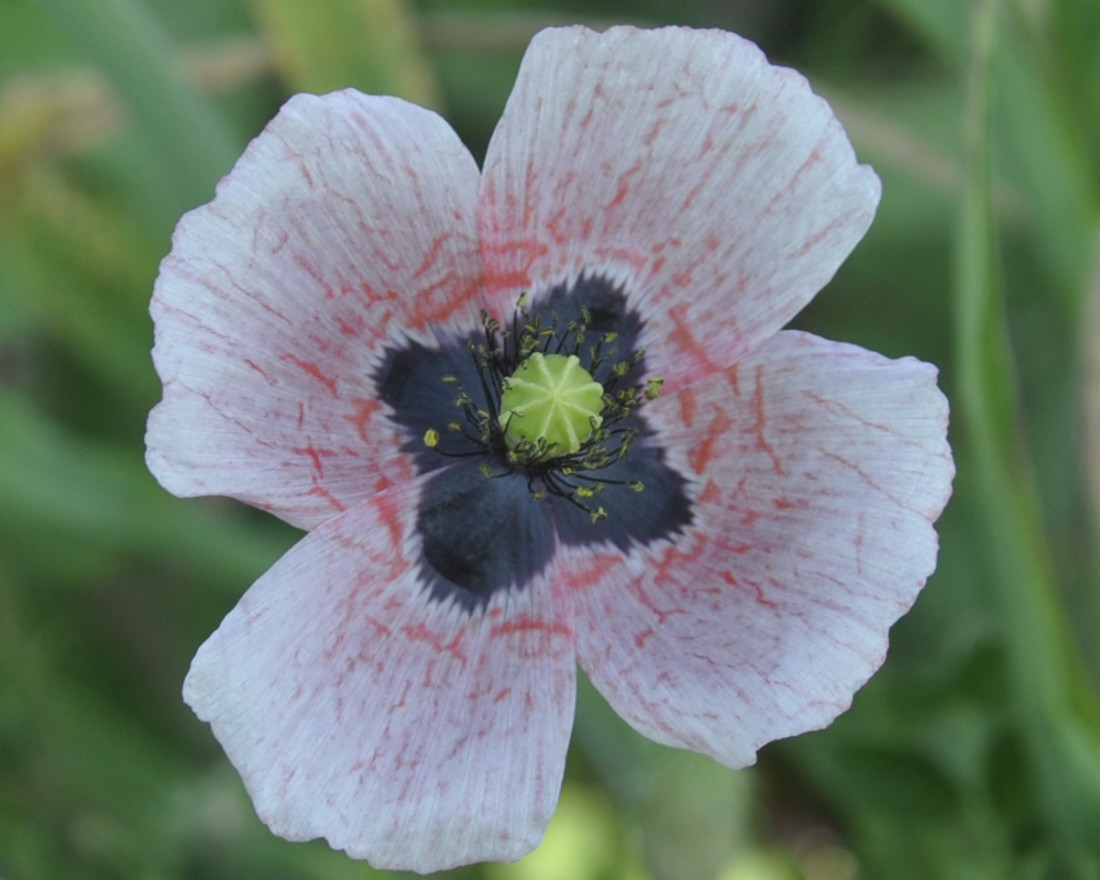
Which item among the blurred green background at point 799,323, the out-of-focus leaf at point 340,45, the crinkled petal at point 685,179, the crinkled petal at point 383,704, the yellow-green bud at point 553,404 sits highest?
the crinkled petal at point 685,179

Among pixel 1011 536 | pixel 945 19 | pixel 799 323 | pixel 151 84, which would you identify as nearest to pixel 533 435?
pixel 1011 536

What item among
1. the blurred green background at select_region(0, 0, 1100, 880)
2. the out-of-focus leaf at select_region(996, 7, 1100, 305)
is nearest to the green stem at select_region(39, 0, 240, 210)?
the blurred green background at select_region(0, 0, 1100, 880)

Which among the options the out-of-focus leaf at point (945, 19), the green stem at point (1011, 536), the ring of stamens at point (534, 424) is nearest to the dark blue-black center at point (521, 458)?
the ring of stamens at point (534, 424)

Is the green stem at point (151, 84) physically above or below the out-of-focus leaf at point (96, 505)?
above

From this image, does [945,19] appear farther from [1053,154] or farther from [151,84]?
[151,84]

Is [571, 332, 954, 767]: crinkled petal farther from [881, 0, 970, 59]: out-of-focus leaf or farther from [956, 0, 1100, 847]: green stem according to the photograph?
[881, 0, 970, 59]: out-of-focus leaf

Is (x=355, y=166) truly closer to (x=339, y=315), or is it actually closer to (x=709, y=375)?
(x=339, y=315)

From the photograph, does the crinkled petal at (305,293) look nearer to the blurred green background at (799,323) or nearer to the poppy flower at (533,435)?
the poppy flower at (533,435)
